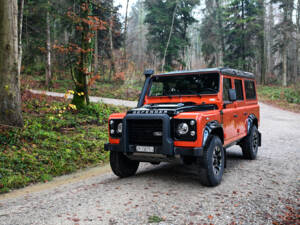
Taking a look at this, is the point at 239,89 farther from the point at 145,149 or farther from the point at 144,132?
the point at 145,149

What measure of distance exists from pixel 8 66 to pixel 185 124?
6.05 metres

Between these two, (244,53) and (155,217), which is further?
(244,53)

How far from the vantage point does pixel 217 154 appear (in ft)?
17.3

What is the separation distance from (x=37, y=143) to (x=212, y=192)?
17.5 feet

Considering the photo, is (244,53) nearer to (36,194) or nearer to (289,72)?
(289,72)

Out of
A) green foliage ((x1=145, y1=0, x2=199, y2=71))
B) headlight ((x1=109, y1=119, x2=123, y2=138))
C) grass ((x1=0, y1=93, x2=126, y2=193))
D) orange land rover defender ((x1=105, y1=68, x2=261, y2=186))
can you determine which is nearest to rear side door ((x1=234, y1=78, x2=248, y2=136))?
orange land rover defender ((x1=105, y1=68, x2=261, y2=186))

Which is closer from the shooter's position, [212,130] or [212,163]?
[212,163]

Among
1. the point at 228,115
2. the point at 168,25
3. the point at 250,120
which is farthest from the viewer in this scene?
the point at 168,25

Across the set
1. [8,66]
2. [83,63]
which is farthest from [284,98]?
[8,66]

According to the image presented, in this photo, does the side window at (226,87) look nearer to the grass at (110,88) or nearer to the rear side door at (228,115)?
the rear side door at (228,115)

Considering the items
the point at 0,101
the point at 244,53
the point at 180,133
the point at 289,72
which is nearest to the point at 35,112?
the point at 0,101

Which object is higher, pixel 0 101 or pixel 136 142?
pixel 0 101

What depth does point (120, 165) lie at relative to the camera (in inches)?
227

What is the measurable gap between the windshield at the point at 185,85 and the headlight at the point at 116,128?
1.55 metres
